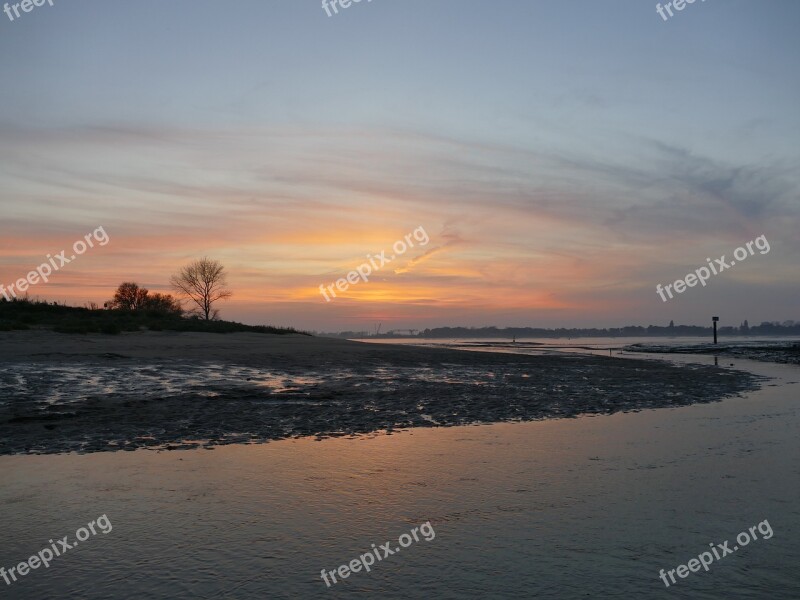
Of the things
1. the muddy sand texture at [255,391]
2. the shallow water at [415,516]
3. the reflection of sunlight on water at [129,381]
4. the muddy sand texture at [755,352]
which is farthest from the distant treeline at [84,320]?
the muddy sand texture at [755,352]

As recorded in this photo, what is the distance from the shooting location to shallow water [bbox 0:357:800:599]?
4.94m

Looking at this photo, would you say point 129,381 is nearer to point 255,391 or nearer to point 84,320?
point 255,391

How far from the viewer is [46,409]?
12.3 meters

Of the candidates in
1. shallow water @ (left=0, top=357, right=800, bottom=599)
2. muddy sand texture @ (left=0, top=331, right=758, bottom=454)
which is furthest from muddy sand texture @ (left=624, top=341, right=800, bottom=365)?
shallow water @ (left=0, top=357, right=800, bottom=599)

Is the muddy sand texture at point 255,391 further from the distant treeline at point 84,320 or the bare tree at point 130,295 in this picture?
the bare tree at point 130,295

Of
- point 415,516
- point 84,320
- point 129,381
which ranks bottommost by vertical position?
point 415,516

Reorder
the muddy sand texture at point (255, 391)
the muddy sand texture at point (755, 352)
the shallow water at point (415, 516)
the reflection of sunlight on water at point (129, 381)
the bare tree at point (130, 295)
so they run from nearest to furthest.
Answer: the shallow water at point (415, 516) < the muddy sand texture at point (255, 391) < the reflection of sunlight on water at point (129, 381) < the muddy sand texture at point (755, 352) < the bare tree at point (130, 295)

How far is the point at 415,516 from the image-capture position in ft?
21.5

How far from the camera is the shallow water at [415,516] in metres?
4.94

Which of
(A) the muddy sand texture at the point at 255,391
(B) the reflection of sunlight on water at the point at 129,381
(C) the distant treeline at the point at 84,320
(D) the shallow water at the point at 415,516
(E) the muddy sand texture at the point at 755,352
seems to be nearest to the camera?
(D) the shallow water at the point at 415,516

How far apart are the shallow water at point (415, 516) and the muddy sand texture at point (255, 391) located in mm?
1484

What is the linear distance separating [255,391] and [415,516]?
1039 centimetres

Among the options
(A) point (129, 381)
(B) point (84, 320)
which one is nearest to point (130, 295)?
(B) point (84, 320)

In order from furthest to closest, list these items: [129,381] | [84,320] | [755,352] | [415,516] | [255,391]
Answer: [755,352]
[84,320]
[129,381]
[255,391]
[415,516]
